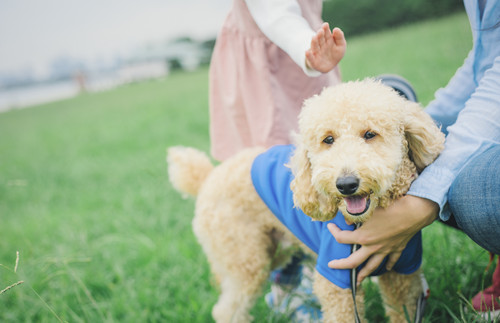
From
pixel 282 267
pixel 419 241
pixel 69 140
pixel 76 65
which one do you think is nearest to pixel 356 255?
pixel 419 241

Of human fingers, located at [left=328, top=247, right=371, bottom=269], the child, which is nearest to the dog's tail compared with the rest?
the child

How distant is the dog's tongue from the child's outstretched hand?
566 millimetres

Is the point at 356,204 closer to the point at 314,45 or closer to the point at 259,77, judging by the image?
the point at 314,45

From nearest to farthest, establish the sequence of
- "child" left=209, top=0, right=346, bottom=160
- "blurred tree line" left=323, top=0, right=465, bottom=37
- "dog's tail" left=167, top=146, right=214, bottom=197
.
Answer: "child" left=209, top=0, right=346, bottom=160, "dog's tail" left=167, top=146, right=214, bottom=197, "blurred tree line" left=323, top=0, right=465, bottom=37

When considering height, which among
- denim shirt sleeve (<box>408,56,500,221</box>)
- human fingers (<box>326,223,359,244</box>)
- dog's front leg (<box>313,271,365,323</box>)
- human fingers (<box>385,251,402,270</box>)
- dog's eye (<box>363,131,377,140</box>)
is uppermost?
dog's eye (<box>363,131,377,140</box>)

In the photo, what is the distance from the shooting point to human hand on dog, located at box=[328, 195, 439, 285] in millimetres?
1269

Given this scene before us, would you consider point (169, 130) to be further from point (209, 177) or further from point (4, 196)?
point (209, 177)

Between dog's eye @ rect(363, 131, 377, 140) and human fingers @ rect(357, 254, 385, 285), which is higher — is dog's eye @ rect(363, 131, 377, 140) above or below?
above

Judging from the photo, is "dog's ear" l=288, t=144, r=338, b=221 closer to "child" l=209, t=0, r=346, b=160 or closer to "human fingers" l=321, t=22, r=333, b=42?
"human fingers" l=321, t=22, r=333, b=42

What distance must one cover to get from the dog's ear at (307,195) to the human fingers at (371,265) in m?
0.22

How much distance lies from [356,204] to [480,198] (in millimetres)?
386

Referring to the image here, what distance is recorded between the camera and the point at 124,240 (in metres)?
2.97

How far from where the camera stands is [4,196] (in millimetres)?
5379

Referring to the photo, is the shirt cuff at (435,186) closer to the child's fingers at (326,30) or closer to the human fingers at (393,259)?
the human fingers at (393,259)
